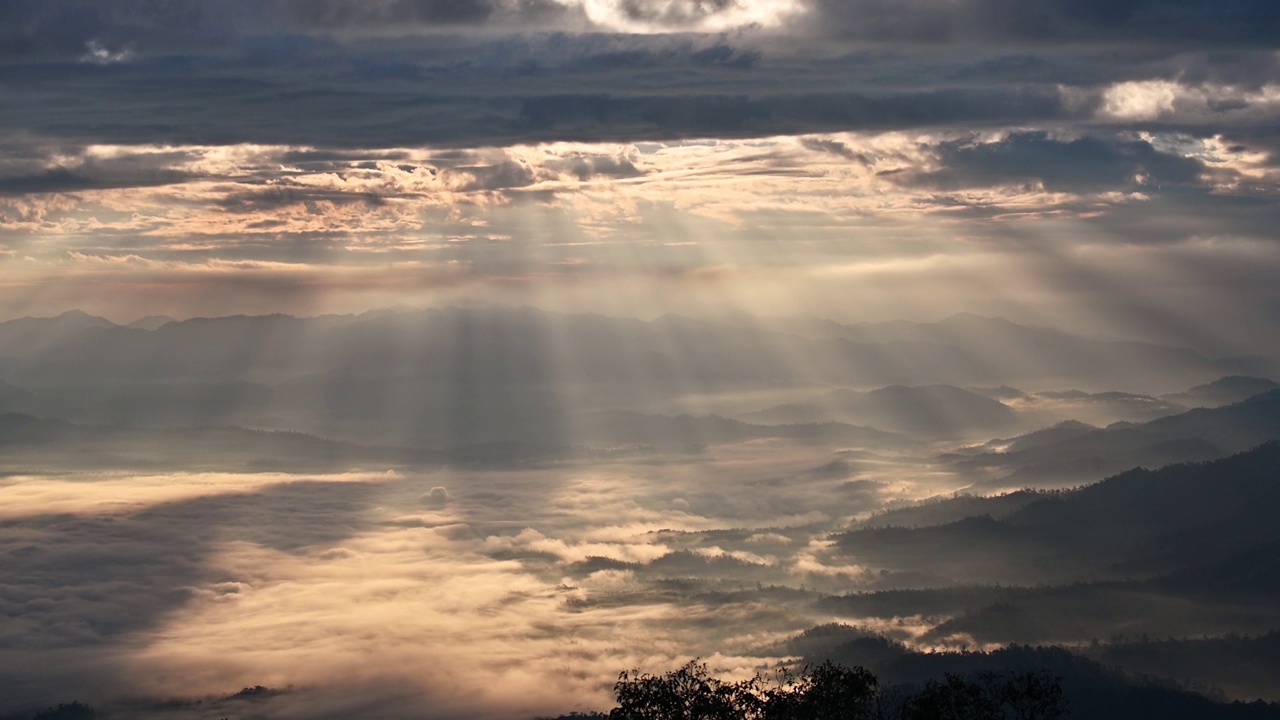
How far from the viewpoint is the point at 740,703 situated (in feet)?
362

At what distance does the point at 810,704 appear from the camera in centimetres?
10544

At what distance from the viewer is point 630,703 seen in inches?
4210

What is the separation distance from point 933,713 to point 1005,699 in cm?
986

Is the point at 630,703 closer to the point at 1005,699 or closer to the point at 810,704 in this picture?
the point at 810,704

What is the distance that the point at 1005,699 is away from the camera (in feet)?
355

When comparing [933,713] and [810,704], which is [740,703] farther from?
[933,713]

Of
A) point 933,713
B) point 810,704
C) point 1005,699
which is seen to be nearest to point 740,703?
point 810,704

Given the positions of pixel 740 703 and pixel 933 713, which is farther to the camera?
pixel 740 703

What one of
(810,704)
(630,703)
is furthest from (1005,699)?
(630,703)

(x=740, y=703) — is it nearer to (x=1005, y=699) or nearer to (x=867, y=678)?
(x=867, y=678)

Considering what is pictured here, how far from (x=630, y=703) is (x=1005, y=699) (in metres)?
35.8

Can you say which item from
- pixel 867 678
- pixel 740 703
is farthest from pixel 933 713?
pixel 740 703

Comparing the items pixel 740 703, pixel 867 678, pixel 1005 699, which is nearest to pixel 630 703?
pixel 740 703

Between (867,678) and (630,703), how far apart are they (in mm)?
22510
